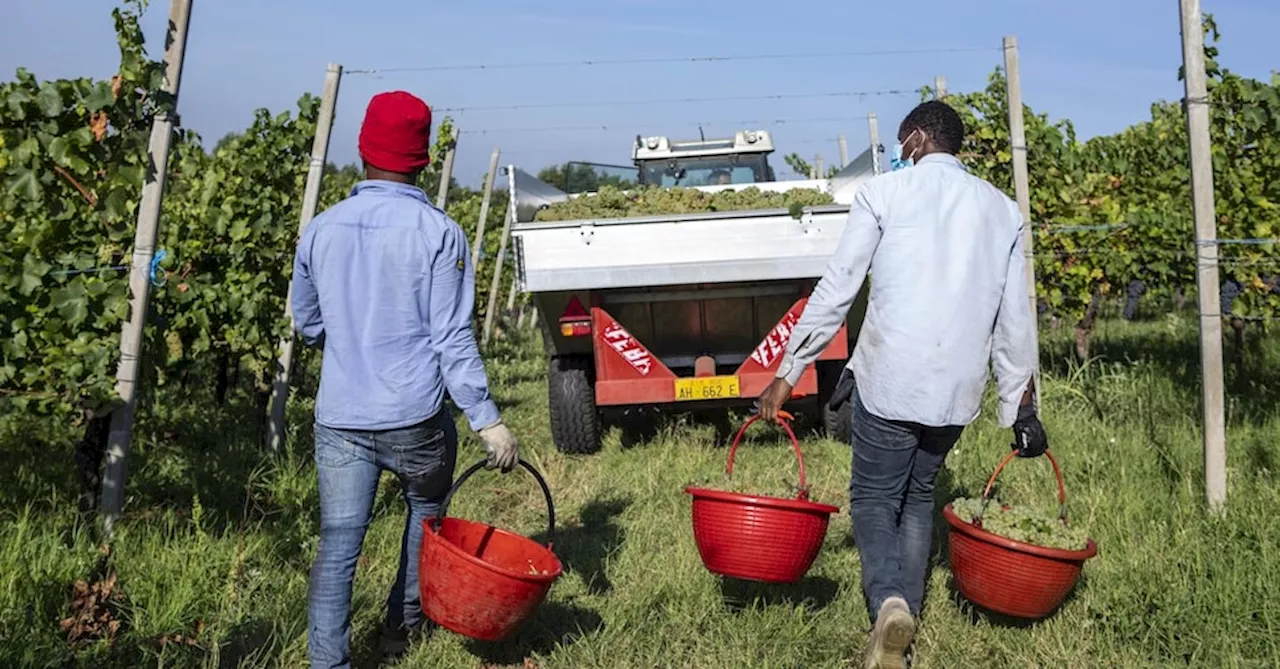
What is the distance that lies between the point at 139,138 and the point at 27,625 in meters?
1.77

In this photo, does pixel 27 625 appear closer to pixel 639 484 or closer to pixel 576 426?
pixel 639 484

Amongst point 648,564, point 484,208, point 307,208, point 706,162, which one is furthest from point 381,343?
point 484,208

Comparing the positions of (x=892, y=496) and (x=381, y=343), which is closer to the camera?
(x=381, y=343)

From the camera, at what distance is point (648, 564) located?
193 inches

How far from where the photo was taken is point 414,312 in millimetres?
3406

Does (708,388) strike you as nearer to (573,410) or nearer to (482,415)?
(573,410)

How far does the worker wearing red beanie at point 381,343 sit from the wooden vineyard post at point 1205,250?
3.03 m

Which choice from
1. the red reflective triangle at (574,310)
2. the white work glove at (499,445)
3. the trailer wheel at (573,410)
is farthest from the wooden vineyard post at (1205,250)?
the trailer wheel at (573,410)

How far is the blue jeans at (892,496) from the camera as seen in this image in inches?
147

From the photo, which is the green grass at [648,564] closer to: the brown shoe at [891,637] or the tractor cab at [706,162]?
the brown shoe at [891,637]

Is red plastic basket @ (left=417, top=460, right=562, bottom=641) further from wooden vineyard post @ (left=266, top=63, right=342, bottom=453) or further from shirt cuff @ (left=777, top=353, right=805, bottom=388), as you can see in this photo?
wooden vineyard post @ (left=266, top=63, right=342, bottom=453)

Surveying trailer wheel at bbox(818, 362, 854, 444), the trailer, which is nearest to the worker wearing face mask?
the trailer

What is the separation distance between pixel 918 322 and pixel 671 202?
4.07m

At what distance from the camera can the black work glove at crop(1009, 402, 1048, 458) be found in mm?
3807
